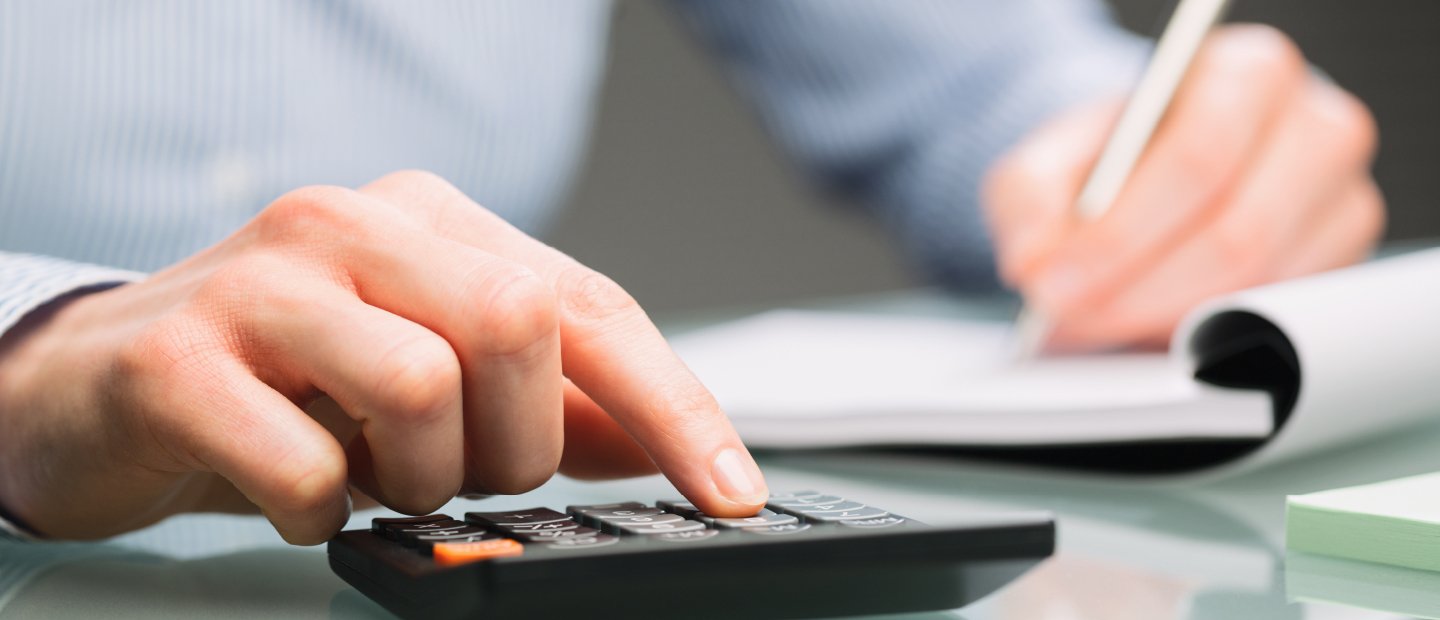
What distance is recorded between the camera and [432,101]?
3.09 feet

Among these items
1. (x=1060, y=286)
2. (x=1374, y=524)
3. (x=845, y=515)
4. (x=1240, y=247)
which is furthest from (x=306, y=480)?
(x=1240, y=247)

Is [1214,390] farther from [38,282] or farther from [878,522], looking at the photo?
[38,282]

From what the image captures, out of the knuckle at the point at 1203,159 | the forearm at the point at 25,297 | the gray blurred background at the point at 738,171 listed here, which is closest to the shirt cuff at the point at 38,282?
the forearm at the point at 25,297

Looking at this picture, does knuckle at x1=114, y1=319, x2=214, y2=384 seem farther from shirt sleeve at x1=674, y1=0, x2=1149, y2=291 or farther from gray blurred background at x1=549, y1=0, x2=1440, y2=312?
gray blurred background at x1=549, y1=0, x2=1440, y2=312

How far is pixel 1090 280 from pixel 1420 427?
208 mm

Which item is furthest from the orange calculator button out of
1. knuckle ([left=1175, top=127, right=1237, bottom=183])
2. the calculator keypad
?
knuckle ([left=1175, top=127, right=1237, bottom=183])

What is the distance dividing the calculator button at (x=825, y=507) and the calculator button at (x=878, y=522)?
1 cm

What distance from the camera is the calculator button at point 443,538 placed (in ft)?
0.96

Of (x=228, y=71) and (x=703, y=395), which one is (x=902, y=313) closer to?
(x=228, y=71)

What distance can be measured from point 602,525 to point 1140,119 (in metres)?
0.54

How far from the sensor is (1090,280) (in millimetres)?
739

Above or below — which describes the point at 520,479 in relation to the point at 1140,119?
below

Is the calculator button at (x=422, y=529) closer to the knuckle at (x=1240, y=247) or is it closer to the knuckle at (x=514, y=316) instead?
the knuckle at (x=514, y=316)

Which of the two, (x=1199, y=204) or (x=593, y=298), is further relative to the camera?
(x=1199, y=204)
